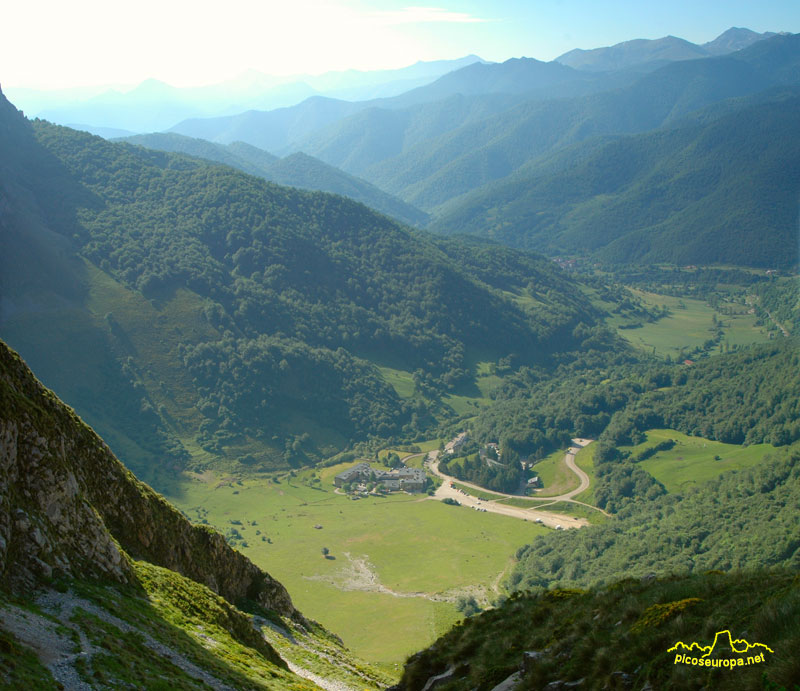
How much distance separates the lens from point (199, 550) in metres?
30.4

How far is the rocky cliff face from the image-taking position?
18109 mm

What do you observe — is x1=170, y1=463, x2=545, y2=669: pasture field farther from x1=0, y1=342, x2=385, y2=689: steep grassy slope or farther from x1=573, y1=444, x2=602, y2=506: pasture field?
x1=0, y1=342, x2=385, y2=689: steep grassy slope

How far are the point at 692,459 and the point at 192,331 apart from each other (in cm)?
11087

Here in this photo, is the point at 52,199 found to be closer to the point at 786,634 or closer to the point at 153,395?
the point at 153,395

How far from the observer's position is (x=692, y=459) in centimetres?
11769

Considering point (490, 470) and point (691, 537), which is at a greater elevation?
point (691, 537)

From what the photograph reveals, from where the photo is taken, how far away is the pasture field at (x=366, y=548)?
71.8m

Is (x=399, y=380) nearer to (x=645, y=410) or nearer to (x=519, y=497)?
(x=645, y=410)

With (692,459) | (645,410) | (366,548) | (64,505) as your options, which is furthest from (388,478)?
(64,505)

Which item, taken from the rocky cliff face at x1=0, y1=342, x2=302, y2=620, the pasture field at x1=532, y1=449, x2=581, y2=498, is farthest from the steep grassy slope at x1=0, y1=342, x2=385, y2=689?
the pasture field at x1=532, y1=449, x2=581, y2=498

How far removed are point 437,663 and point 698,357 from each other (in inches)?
7418

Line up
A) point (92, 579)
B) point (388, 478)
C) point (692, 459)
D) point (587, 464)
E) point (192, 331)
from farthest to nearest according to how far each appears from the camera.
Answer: point (192, 331)
point (587, 464)
point (388, 478)
point (692, 459)
point (92, 579)

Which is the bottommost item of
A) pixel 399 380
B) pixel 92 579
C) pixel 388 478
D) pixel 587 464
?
pixel 388 478

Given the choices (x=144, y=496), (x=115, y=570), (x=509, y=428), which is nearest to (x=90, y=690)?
(x=115, y=570)
